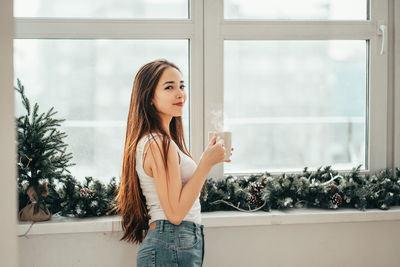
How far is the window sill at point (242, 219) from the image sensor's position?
6.26ft

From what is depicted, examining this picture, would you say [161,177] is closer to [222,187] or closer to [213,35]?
[222,187]

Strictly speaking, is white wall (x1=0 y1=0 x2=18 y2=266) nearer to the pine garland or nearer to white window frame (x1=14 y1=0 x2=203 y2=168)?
the pine garland

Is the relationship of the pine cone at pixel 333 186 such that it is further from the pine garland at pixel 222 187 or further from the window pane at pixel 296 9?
the window pane at pixel 296 9

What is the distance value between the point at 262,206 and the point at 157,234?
673mm

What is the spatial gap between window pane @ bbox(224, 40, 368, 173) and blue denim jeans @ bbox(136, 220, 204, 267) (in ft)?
2.77

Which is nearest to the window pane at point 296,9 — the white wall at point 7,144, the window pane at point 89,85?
the window pane at point 89,85

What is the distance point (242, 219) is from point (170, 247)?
54cm

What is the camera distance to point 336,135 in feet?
8.12

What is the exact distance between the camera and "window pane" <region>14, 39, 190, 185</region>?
7.33ft

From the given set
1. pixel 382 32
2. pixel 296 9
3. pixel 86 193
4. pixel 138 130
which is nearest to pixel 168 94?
Answer: pixel 138 130

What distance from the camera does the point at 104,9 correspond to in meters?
2.26

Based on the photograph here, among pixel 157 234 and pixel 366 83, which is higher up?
pixel 366 83

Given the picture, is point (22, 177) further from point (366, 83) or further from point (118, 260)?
point (366, 83)

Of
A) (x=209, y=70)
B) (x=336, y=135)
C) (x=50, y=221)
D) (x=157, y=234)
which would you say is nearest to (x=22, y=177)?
(x=50, y=221)
